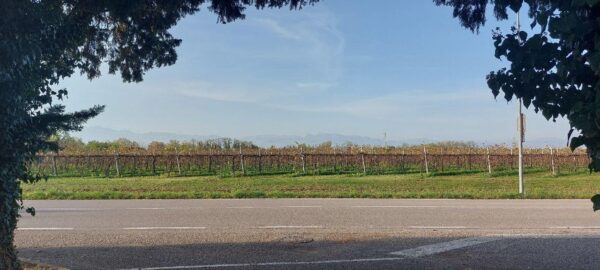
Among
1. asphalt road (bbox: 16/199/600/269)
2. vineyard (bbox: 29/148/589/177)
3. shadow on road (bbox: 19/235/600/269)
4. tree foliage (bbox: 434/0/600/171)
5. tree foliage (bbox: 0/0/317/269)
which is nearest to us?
tree foliage (bbox: 434/0/600/171)

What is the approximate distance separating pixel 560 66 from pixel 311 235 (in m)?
7.86

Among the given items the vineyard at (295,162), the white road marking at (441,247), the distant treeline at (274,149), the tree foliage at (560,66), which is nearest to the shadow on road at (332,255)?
the white road marking at (441,247)

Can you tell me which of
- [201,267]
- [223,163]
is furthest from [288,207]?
[223,163]

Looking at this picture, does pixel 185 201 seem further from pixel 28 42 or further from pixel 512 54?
pixel 512 54

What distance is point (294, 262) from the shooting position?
26.8 feet

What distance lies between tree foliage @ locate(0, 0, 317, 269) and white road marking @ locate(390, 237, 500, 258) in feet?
13.1

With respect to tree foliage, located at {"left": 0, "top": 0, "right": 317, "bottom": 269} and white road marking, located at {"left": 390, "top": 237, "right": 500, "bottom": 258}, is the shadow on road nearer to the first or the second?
white road marking, located at {"left": 390, "top": 237, "right": 500, "bottom": 258}

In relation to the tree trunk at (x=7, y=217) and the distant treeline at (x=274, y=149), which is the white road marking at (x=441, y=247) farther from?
the distant treeline at (x=274, y=149)

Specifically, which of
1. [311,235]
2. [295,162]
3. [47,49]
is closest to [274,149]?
[295,162]

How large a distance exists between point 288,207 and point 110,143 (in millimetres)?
41207

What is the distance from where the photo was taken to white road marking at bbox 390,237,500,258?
8828 millimetres

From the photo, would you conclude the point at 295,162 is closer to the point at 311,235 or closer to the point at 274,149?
the point at 274,149

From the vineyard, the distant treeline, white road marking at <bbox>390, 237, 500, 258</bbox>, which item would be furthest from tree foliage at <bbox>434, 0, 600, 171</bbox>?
the distant treeline

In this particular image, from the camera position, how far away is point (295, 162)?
4078 centimetres
